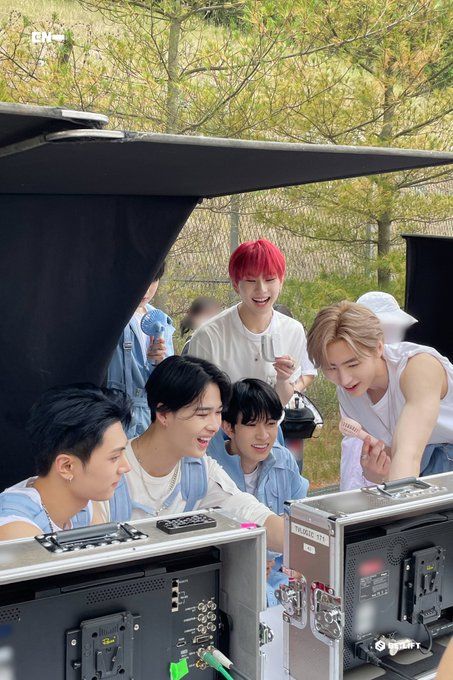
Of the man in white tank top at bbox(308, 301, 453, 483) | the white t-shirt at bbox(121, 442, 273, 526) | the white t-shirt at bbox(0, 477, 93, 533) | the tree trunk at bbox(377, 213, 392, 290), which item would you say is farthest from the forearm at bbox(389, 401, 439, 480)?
the tree trunk at bbox(377, 213, 392, 290)

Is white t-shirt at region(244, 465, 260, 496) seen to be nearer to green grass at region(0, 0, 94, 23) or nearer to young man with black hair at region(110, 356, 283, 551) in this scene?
young man with black hair at region(110, 356, 283, 551)

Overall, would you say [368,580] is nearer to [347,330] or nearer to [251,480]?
[347,330]

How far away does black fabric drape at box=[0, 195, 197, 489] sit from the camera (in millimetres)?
2832

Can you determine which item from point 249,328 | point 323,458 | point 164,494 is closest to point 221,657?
point 164,494

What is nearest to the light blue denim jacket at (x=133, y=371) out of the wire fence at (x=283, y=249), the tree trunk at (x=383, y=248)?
the wire fence at (x=283, y=249)

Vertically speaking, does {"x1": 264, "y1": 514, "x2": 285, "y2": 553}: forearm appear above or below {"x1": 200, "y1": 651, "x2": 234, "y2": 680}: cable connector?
above

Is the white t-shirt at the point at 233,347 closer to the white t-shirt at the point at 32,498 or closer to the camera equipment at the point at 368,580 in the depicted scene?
the white t-shirt at the point at 32,498

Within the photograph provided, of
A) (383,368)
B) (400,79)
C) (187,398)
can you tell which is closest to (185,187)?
(187,398)

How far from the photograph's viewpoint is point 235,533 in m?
1.44

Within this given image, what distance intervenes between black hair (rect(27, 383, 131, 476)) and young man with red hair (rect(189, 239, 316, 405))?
114cm

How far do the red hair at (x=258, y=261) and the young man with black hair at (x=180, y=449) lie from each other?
0.81 meters

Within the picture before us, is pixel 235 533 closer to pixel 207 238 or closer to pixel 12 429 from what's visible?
pixel 12 429

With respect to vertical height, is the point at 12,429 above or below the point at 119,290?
below

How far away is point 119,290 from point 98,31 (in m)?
3.58
